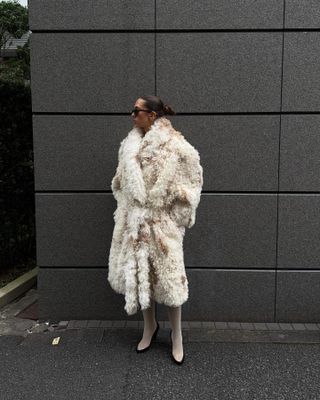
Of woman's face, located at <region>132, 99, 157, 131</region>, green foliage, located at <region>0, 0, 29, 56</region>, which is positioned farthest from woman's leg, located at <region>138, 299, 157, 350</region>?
green foliage, located at <region>0, 0, 29, 56</region>

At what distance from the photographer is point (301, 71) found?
3.91 m

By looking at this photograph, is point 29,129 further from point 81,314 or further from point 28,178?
point 81,314

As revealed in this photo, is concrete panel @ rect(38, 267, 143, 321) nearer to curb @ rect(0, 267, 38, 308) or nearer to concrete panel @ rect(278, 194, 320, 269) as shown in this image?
curb @ rect(0, 267, 38, 308)

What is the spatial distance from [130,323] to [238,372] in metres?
1.23

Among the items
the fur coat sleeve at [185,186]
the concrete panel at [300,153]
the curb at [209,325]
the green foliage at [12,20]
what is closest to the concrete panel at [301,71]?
the concrete panel at [300,153]

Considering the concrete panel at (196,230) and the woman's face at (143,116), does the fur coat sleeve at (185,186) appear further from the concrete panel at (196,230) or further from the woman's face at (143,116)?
the concrete panel at (196,230)

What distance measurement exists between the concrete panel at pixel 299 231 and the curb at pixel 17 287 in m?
2.78

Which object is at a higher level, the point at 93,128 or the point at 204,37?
the point at 204,37

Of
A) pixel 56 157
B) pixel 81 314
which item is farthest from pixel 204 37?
pixel 81 314

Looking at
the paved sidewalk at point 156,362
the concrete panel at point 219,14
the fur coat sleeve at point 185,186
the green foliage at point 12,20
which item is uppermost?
the green foliage at point 12,20

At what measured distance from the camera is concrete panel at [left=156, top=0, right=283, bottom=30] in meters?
3.85

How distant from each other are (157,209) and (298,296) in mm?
1771

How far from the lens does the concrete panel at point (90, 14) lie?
3.86 meters

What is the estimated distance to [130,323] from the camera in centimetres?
416
